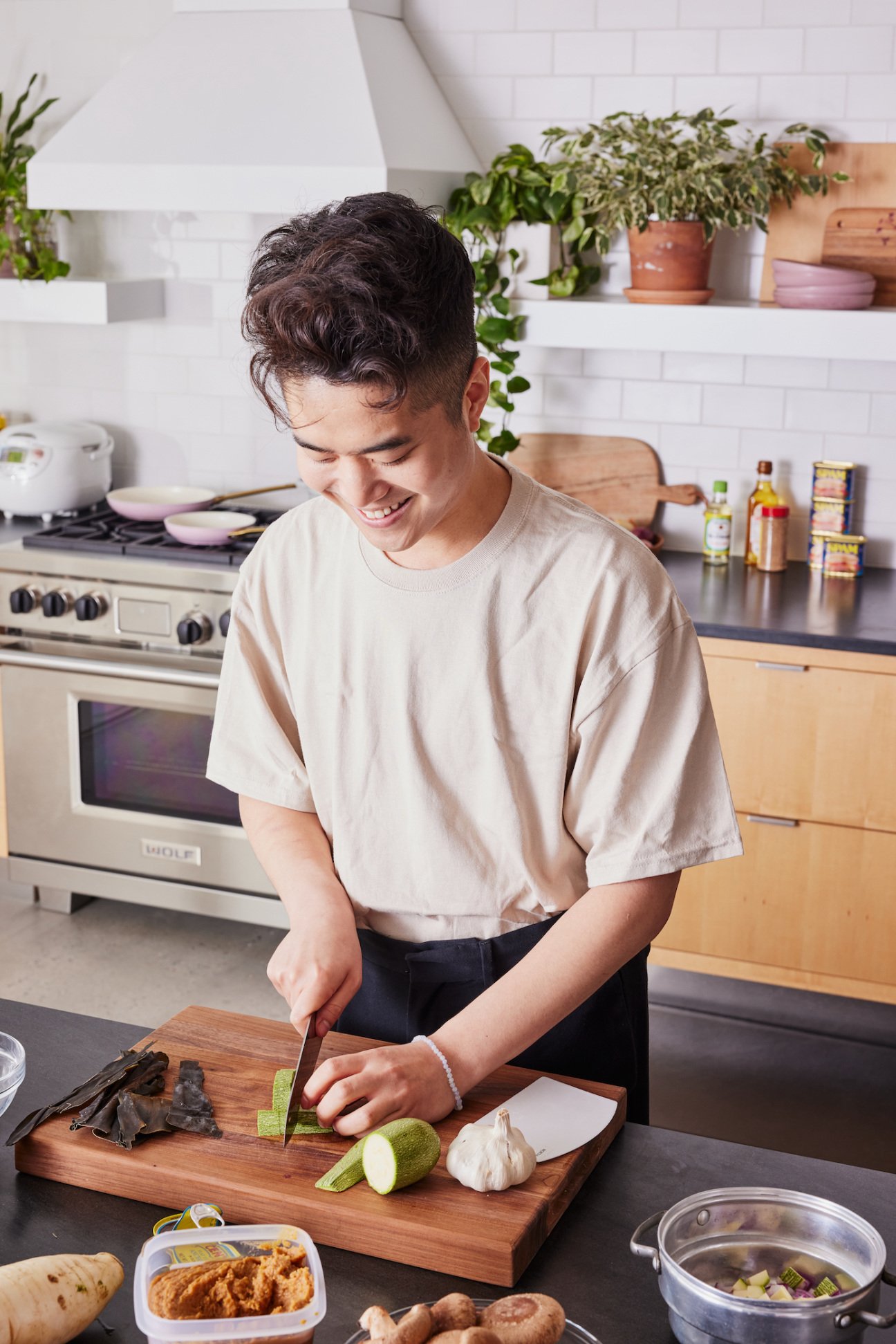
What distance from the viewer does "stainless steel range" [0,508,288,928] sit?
336 cm

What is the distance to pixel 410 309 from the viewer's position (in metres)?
1.13

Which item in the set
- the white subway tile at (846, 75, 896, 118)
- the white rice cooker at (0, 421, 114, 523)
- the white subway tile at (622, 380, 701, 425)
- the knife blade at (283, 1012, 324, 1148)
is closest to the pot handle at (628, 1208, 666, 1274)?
the knife blade at (283, 1012, 324, 1148)

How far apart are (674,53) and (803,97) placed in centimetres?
35

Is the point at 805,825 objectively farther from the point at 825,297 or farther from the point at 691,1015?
the point at 825,297

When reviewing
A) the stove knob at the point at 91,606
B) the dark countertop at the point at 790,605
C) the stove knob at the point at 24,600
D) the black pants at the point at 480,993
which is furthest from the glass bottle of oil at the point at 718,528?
the black pants at the point at 480,993

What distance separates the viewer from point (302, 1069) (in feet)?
4.17

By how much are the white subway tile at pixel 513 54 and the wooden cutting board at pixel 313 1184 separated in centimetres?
292

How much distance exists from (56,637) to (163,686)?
0.37m

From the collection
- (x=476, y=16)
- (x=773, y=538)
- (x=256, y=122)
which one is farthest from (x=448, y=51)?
(x=773, y=538)

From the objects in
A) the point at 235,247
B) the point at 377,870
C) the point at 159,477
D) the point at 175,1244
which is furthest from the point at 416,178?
the point at 175,1244

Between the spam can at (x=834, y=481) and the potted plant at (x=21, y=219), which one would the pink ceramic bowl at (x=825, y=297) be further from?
the potted plant at (x=21, y=219)

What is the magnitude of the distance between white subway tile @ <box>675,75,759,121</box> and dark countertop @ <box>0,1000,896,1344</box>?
9.14 ft

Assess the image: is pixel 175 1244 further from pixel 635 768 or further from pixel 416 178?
pixel 416 178

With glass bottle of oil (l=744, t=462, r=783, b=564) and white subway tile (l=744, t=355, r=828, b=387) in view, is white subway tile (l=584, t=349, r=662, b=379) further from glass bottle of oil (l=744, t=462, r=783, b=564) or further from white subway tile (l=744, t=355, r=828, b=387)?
glass bottle of oil (l=744, t=462, r=783, b=564)
